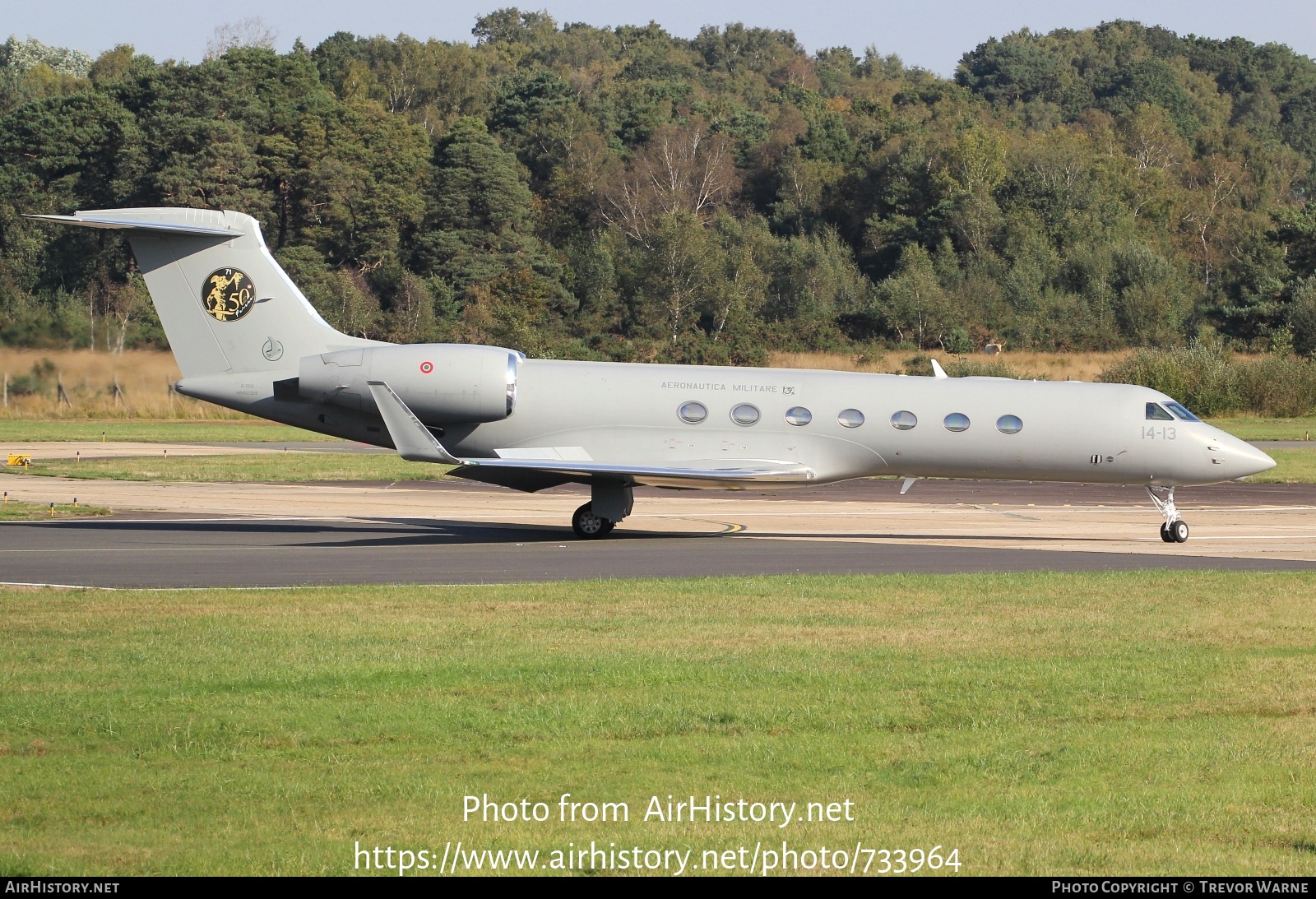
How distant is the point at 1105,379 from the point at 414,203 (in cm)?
4144

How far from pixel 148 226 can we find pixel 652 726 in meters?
15.8

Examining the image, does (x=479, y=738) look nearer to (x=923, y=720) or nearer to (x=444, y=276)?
(x=923, y=720)

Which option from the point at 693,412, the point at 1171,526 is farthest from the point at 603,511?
the point at 1171,526

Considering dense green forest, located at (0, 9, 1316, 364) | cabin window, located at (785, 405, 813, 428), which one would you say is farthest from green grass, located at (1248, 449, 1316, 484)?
dense green forest, located at (0, 9, 1316, 364)

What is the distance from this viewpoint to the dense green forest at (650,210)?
69.7 metres

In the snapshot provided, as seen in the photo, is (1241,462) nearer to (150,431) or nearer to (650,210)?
(150,431)

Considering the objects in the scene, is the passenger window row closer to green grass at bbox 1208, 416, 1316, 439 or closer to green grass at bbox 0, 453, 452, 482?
green grass at bbox 0, 453, 452, 482

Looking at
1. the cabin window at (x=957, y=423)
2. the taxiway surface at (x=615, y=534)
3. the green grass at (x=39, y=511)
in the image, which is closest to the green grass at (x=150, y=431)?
the taxiway surface at (x=615, y=534)

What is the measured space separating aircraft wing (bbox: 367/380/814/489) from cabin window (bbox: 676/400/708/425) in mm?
680

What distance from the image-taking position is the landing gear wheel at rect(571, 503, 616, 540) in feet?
72.8

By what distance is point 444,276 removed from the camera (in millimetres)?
76188

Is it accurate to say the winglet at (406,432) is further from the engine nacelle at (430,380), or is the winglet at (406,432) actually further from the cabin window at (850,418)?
the cabin window at (850,418)

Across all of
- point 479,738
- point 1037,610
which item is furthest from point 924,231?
point 479,738

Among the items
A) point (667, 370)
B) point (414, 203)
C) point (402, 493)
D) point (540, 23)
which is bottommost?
point (402, 493)
